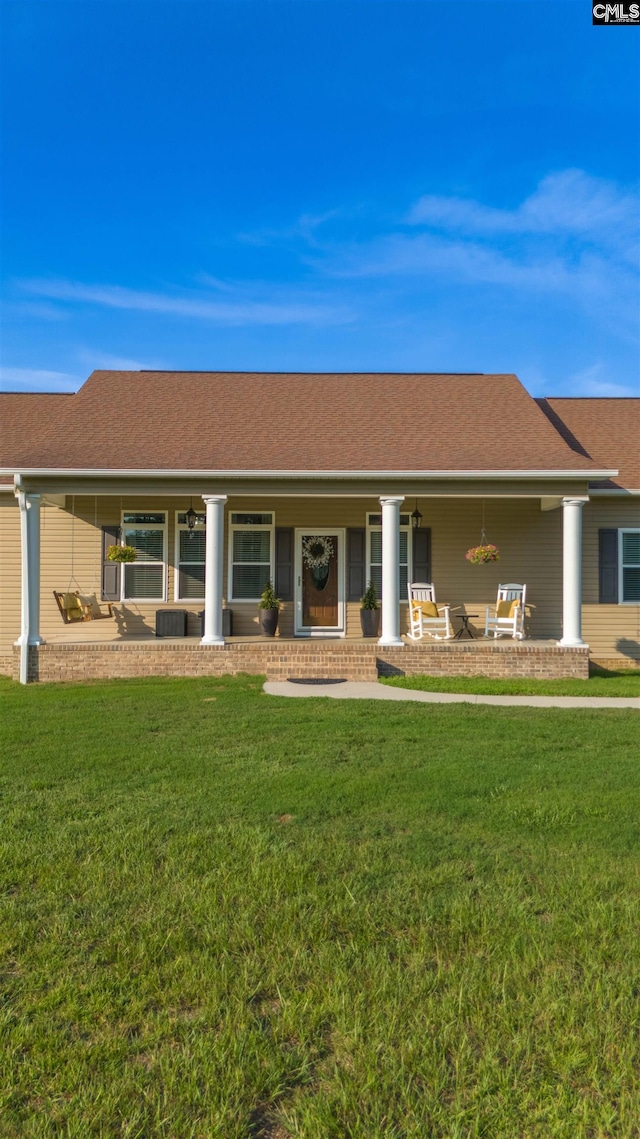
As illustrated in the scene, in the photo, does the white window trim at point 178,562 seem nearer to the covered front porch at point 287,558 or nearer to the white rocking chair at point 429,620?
the covered front porch at point 287,558

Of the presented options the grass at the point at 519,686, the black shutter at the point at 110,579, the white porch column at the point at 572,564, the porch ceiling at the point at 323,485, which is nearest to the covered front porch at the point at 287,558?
the black shutter at the point at 110,579

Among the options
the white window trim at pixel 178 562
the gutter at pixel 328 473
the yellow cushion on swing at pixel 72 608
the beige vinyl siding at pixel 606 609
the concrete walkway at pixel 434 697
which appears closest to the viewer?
the concrete walkway at pixel 434 697

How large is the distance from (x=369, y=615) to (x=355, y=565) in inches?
44.9

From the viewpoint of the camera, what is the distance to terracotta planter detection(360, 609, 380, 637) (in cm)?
1248

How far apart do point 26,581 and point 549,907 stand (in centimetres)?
1015

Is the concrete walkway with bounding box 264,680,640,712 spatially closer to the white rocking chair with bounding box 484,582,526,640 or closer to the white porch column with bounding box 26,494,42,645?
the white rocking chair with bounding box 484,582,526,640

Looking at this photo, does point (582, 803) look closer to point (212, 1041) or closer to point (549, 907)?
point (549, 907)

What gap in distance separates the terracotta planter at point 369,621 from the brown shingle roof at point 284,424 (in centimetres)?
289

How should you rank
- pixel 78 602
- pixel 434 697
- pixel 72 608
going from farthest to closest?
1. pixel 78 602
2. pixel 72 608
3. pixel 434 697

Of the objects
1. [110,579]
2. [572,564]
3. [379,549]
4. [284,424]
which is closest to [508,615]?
[572,564]

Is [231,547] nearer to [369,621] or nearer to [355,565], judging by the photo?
[355,565]

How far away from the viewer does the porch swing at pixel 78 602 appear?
11644mm

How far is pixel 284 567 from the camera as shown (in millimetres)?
12930

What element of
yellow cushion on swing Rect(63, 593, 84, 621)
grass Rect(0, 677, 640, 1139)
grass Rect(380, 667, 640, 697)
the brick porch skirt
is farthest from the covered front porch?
grass Rect(0, 677, 640, 1139)
